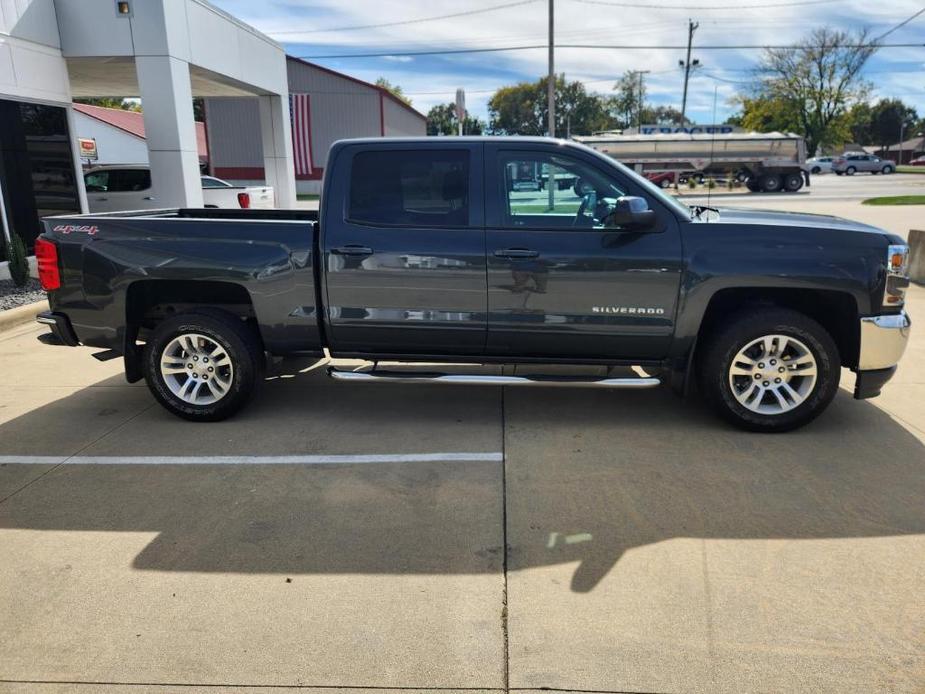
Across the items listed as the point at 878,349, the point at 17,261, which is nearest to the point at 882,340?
the point at 878,349

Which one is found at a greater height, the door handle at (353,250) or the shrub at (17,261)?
the door handle at (353,250)

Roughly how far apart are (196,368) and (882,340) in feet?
15.3

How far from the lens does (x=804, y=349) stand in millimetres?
4707

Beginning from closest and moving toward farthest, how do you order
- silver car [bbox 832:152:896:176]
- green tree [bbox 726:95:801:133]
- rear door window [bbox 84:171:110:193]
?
rear door window [bbox 84:171:110:193] < silver car [bbox 832:152:896:176] < green tree [bbox 726:95:801:133]

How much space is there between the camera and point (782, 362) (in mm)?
4777

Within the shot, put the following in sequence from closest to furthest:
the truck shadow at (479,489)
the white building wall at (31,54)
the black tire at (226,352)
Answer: the truck shadow at (479,489) < the black tire at (226,352) < the white building wall at (31,54)

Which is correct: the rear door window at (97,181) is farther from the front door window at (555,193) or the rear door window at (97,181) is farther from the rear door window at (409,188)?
the front door window at (555,193)

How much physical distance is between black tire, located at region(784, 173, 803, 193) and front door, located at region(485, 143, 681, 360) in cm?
3564

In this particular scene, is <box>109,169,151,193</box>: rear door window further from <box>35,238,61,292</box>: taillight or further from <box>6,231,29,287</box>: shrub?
<box>35,238,61,292</box>: taillight

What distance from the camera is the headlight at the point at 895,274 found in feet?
15.0

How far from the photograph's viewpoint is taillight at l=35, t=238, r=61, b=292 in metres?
5.04

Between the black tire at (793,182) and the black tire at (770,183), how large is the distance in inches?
11.6

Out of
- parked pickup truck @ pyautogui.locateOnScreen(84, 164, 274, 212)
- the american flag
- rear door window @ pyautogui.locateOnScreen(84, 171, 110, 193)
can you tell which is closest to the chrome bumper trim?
parked pickup truck @ pyautogui.locateOnScreen(84, 164, 274, 212)

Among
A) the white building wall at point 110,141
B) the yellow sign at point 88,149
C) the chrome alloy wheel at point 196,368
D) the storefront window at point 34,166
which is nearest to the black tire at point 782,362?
the chrome alloy wheel at point 196,368
